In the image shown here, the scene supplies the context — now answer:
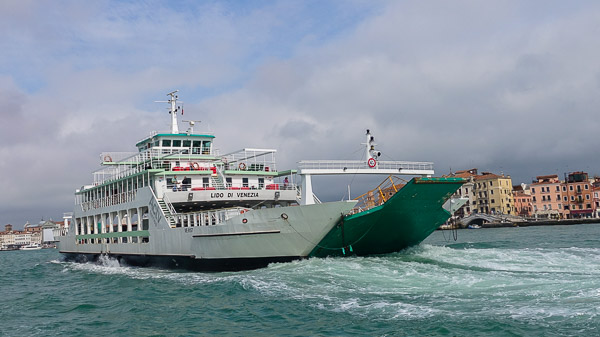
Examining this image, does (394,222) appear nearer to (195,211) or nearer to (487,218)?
(195,211)

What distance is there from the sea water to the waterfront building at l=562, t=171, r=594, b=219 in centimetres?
8594

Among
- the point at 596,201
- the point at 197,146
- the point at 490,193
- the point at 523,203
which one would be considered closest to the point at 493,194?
the point at 490,193

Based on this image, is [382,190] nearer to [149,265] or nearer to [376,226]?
[376,226]

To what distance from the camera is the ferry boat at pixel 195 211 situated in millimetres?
21547

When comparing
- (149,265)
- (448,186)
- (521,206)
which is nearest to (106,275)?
(149,265)

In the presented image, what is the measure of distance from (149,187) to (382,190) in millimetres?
11989

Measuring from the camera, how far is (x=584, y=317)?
10.7 meters

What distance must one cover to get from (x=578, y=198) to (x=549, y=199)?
5.25 metres

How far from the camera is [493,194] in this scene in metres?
101

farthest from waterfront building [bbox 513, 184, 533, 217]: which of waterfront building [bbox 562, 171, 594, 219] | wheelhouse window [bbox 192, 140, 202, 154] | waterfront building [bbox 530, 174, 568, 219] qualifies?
wheelhouse window [bbox 192, 140, 202, 154]

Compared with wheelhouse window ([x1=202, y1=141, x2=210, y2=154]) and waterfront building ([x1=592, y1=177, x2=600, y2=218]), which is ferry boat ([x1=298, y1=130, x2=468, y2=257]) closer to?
wheelhouse window ([x1=202, y1=141, x2=210, y2=154])

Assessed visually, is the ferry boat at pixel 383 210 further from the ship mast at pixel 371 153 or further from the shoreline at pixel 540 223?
the shoreline at pixel 540 223

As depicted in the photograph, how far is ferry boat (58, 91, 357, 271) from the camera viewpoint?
70.7ft

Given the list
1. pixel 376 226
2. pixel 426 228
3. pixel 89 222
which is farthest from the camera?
pixel 89 222
